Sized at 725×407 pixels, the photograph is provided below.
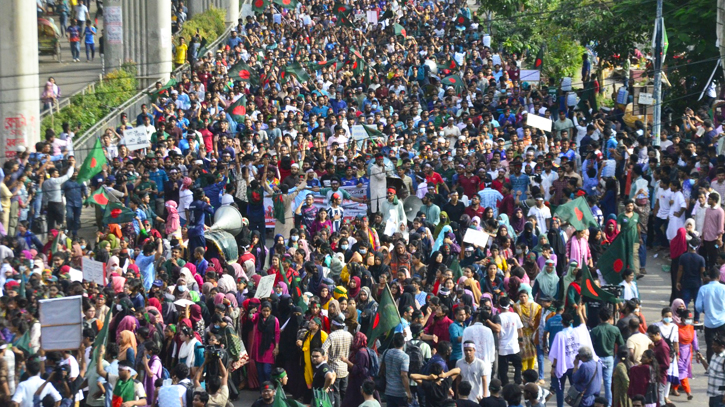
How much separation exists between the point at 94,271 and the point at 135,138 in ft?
19.0

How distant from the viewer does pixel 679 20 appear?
27.1 m

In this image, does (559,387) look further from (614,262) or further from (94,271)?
(94,271)

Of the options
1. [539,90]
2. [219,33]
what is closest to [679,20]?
[539,90]

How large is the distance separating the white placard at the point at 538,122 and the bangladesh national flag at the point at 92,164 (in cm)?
708

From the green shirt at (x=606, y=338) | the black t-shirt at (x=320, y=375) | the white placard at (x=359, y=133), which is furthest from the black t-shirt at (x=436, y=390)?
the white placard at (x=359, y=133)

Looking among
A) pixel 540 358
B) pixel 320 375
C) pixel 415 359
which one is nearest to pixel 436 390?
pixel 415 359

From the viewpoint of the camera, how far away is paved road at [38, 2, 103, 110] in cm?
3313

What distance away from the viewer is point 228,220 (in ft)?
65.0

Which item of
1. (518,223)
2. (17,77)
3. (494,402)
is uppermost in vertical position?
(17,77)

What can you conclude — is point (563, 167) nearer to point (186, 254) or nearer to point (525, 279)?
point (525, 279)

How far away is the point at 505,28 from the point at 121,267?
22.5 metres

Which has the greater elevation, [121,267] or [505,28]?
[505,28]

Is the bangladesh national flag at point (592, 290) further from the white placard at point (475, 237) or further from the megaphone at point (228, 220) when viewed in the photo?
the megaphone at point (228, 220)

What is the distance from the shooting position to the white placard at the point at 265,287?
16.3 metres
